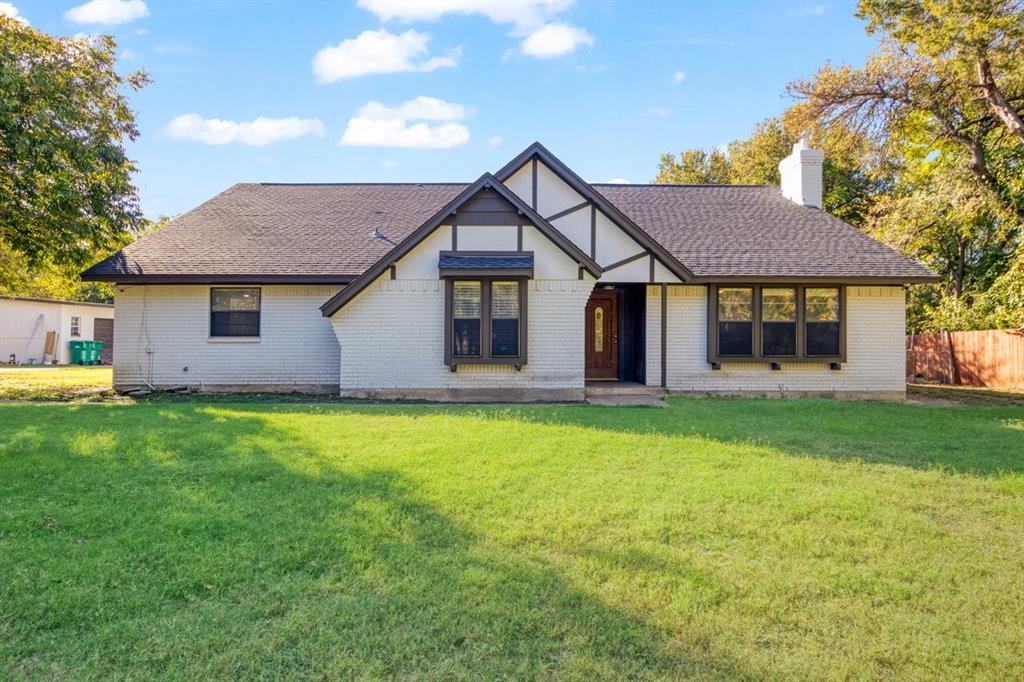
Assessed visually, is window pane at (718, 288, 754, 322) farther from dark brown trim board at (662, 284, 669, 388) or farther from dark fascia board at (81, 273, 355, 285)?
dark fascia board at (81, 273, 355, 285)

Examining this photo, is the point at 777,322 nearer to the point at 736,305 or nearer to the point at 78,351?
the point at 736,305

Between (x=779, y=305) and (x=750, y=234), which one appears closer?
(x=779, y=305)

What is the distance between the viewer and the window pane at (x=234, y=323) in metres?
14.1

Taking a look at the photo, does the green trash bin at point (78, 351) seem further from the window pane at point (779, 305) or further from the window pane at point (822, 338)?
the window pane at point (822, 338)

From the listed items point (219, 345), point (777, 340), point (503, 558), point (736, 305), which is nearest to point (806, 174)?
point (736, 305)

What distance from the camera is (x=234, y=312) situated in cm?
1407

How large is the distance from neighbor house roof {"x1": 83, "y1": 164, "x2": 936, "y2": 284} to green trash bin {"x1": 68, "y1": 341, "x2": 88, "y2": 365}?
1648cm

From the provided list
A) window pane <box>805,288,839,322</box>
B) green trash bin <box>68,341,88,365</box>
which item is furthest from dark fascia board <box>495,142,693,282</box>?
green trash bin <box>68,341,88,365</box>

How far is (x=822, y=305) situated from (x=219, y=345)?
46.6ft

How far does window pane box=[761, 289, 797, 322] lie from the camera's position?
45.4 ft

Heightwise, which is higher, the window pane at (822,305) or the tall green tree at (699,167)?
the tall green tree at (699,167)

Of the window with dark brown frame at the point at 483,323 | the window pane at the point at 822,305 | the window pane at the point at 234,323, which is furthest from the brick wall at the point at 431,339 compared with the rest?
the window pane at the point at 822,305

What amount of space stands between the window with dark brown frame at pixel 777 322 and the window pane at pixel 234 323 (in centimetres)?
1074

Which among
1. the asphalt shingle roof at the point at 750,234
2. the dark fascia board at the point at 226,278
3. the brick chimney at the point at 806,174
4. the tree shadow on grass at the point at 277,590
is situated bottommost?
the tree shadow on grass at the point at 277,590
